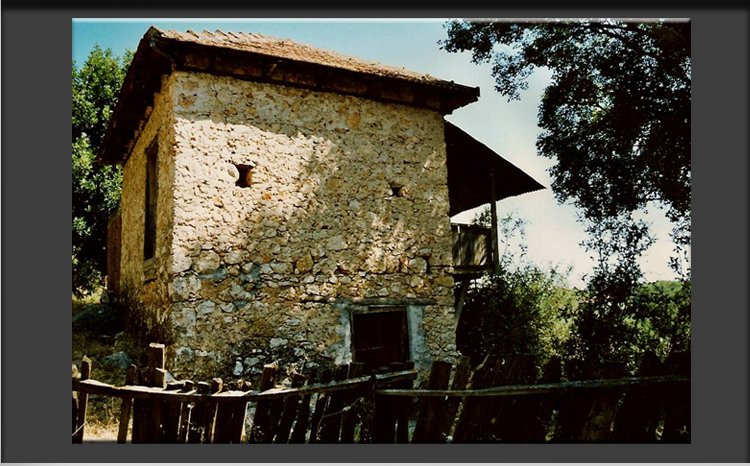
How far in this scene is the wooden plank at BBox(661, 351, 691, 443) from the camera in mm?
3922

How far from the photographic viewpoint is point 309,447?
400cm

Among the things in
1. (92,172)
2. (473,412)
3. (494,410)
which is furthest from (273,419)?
(92,172)

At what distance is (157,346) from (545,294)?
9.71m

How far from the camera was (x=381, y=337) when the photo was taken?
7867 mm

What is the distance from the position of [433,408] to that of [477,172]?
7132 millimetres

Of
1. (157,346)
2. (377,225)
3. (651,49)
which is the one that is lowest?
(157,346)

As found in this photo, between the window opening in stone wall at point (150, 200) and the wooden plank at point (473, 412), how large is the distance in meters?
5.45

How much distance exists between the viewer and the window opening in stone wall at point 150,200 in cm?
778

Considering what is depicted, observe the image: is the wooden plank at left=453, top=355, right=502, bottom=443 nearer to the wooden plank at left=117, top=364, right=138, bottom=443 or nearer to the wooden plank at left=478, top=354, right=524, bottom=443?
the wooden plank at left=478, top=354, right=524, bottom=443

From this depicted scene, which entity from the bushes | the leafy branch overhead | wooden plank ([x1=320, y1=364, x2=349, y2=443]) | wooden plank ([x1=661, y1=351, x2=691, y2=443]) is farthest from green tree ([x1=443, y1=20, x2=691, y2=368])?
wooden plank ([x1=320, y1=364, x2=349, y2=443])

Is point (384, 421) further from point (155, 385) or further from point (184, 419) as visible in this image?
point (155, 385)
